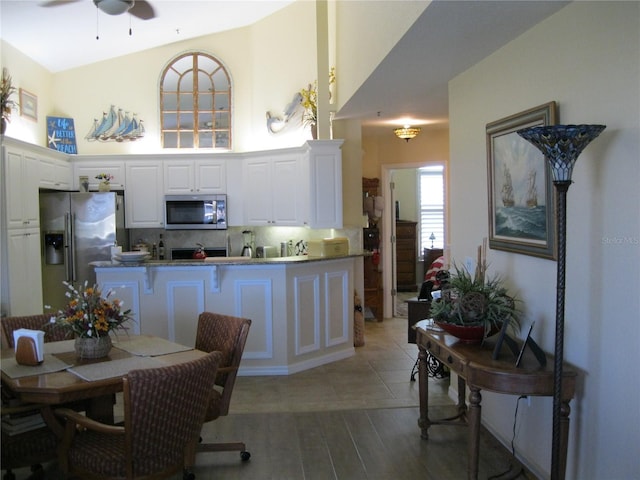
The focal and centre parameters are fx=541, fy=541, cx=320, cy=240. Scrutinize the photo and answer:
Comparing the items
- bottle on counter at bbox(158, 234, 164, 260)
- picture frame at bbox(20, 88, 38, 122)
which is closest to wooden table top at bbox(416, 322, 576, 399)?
bottle on counter at bbox(158, 234, 164, 260)

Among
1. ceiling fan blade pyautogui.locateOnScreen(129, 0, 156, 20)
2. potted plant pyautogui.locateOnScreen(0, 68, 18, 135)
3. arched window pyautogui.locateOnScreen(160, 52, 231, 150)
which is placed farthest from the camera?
arched window pyautogui.locateOnScreen(160, 52, 231, 150)

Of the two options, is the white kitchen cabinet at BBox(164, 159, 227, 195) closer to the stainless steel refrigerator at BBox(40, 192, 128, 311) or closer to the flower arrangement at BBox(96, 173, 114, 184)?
the flower arrangement at BBox(96, 173, 114, 184)

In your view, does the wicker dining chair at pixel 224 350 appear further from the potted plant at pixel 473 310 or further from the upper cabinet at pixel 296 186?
the upper cabinet at pixel 296 186

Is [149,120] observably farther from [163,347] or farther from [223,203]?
[163,347]

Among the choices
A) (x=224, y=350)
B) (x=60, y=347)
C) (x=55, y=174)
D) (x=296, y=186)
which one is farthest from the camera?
(x=55, y=174)

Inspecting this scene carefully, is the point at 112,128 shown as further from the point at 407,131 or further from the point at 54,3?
the point at 407,131

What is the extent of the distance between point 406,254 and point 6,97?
6545mm

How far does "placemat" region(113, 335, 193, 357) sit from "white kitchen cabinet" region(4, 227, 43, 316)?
7.75ft

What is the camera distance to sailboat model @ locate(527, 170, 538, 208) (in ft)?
9.11

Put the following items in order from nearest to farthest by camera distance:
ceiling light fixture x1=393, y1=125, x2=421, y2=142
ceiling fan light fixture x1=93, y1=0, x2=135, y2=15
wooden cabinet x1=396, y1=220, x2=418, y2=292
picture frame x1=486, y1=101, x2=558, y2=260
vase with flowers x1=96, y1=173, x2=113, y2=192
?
picture frame x1=486, y1=101, x2=558, y2=260, ceiling fan light fixture x1=93, y1=0, x2=135, y2=15, ceiling light fixture x1=393, y1=125, x2=421, y2=142, vase with flowers x1=96, y1=173, x2=113, y2=192, wooden cabinet x1=396, y1=220, x2=418, y2=292

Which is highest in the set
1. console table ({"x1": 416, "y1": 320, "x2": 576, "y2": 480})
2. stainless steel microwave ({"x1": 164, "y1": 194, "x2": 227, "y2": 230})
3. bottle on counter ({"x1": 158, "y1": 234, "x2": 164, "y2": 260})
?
stainless steel microwave ({"x1": 164, "y1": 194, "x2": 227, "y2": 230})

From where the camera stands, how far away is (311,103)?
5801mm

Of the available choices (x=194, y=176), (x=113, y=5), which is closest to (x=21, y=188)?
(x=113, y=5)

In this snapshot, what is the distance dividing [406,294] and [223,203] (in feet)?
13.6
